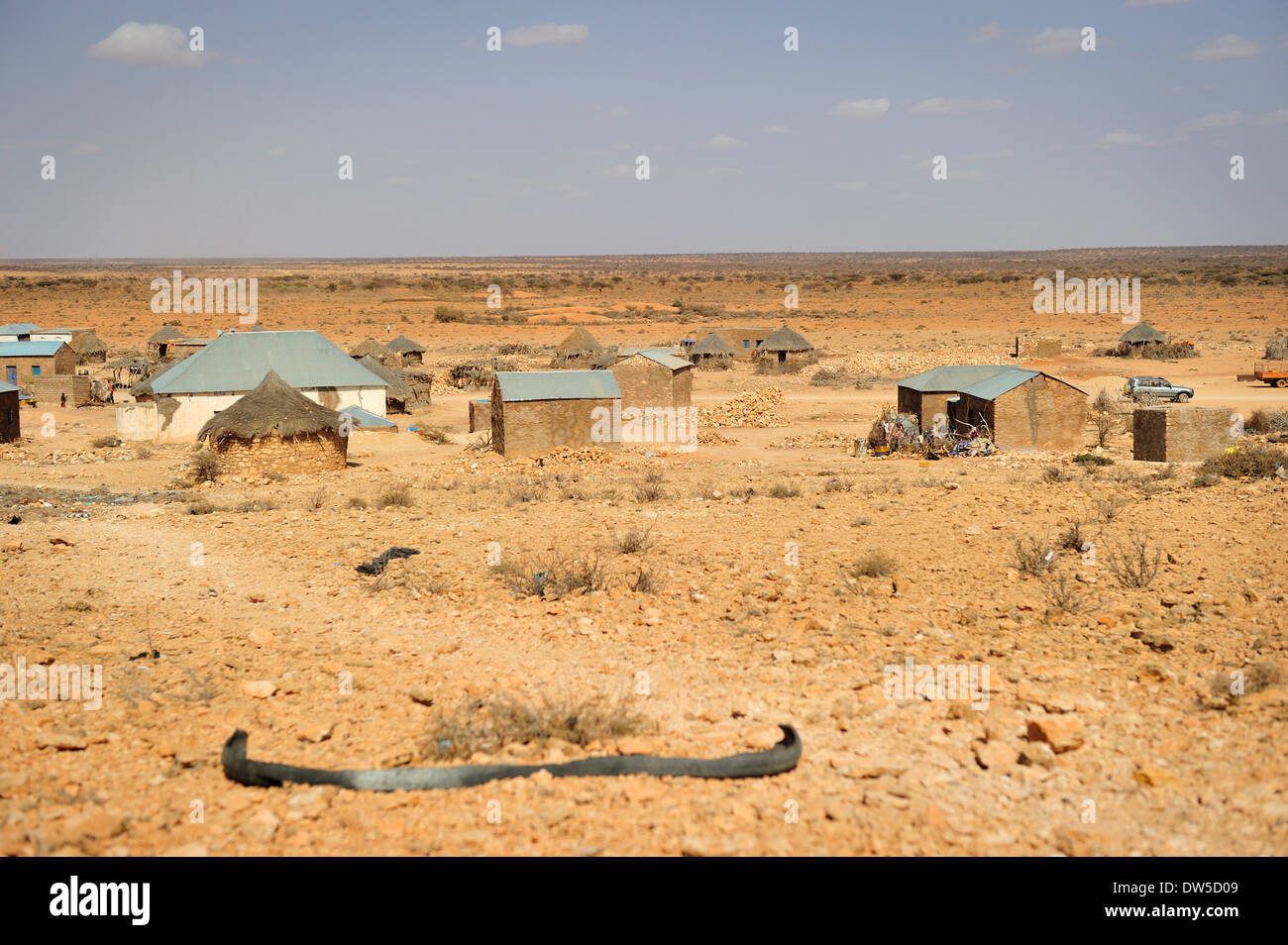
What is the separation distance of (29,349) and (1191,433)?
3919 cm

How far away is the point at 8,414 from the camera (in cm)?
2691

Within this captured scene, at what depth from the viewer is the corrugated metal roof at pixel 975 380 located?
2331cm

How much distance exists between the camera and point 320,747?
6.39m

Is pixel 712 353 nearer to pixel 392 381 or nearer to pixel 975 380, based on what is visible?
pixel 392 381

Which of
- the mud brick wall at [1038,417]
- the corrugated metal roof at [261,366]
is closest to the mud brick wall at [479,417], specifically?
the corrugated metal roof at [261,366]

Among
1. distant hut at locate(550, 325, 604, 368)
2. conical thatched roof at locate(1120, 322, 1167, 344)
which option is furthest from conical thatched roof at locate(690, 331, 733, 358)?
conical thatched roof at locate(1120, 322, 1167, 344)

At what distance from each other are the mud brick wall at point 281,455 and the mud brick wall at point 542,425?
362cm

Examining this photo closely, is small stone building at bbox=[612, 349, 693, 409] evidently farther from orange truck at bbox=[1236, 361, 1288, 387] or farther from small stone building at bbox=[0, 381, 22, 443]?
orange truck at bbox=[1236, 361, 1288, 387]

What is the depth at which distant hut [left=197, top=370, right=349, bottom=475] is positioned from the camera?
816 inches

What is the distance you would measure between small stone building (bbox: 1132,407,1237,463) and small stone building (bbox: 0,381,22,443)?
90.9 ft

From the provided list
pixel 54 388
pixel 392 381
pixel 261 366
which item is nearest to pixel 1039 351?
pixel 392 381

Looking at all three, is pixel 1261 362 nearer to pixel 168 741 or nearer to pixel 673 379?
pixel 673 379

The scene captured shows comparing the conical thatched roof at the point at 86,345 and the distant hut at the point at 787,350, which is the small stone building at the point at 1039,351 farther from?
the conical thatched roof at the point at 86,345

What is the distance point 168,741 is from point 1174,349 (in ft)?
158
